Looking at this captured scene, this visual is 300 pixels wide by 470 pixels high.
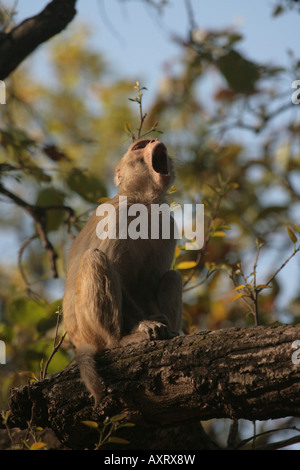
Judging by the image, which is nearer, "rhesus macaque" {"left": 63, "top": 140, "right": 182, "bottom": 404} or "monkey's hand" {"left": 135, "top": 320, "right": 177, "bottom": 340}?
"monkey's hand" {"left": 135, "top": 320, "right": 177, "bottom": 340}

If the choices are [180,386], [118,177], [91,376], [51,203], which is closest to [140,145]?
[118,177]

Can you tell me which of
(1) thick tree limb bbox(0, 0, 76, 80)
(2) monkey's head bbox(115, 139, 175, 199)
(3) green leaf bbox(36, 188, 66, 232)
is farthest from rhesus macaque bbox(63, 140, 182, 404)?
(1) thick tree limb bbox(0, 0, 76, 80)

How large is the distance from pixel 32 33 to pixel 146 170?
1.77m

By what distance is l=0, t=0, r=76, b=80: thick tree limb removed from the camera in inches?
223

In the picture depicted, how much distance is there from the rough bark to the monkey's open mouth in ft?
7.62

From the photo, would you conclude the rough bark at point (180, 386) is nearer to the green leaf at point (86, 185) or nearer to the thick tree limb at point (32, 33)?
the green leaf at point (86, 185)

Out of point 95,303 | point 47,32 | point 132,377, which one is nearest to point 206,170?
point 47,32

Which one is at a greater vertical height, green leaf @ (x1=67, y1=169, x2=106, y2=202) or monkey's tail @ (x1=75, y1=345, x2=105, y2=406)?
green leaf @ (x1=67, y1=169, x2=106, y2=202)

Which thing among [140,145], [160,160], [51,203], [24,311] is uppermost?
[140,145]

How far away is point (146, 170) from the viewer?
5.88m

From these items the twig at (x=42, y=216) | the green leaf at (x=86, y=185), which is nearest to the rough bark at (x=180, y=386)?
the twig at (x=42, y=216)

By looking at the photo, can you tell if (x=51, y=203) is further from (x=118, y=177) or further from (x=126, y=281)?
(x=126, y=281)

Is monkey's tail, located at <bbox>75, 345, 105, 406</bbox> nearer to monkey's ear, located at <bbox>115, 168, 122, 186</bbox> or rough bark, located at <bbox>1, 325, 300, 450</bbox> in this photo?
rough bark, located at <bbox>1, 325, 300, 450</bbox>

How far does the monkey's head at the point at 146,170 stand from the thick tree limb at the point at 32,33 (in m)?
1.41
